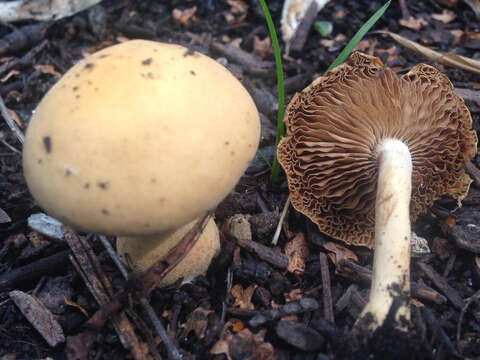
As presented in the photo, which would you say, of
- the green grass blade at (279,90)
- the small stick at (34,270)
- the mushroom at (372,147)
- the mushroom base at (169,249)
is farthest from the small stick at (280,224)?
the small stick at (34,270)

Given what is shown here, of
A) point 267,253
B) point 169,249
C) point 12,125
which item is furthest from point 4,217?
point 267,253

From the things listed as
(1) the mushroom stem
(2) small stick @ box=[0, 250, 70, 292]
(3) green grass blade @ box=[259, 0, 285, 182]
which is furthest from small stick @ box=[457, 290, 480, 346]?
(2) small stick @ box=[0, 250, 70, 292]

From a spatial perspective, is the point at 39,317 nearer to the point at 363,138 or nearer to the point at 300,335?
the point at 300,335

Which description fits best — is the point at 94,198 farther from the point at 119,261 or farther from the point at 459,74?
the point at 459,74

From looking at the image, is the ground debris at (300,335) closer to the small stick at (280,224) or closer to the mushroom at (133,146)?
the small stick at (280,224)

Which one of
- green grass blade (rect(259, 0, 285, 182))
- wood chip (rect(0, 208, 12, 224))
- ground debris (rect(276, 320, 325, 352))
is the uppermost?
green grass blade (rect(259, 0, 285, 182))

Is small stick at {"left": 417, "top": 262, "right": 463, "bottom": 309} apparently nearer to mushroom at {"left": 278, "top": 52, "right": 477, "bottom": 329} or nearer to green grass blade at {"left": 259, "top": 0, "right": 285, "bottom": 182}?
mushroom at {"left": 278, "top": 52, "right": 477, "bottom": 329}
